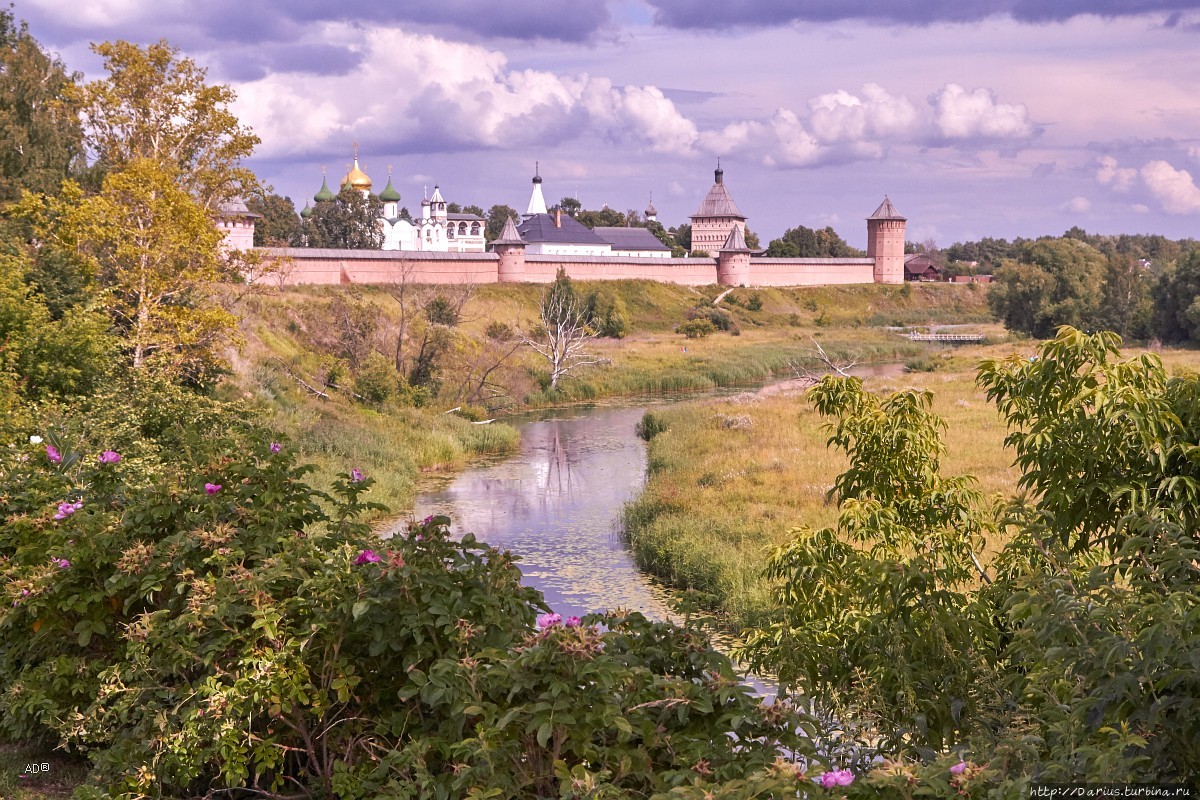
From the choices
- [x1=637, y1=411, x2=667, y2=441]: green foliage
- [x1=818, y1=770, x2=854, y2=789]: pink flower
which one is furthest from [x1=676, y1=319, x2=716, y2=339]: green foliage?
[x1=818, y1=770, x2=854, y2=789]: pink flower

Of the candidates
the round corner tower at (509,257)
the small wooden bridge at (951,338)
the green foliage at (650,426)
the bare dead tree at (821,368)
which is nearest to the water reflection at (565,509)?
the green foliage at (650,426)

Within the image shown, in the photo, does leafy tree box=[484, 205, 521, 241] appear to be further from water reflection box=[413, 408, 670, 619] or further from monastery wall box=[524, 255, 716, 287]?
water reflection box=[413, 408, 670, 619]

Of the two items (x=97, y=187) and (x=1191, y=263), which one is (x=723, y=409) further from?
(x=1191, y=263)

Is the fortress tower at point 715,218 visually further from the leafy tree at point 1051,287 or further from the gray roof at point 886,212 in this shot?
the leafy tree at point 1051,287

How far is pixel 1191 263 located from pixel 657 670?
47101 mm

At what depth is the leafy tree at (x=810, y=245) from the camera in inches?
3730

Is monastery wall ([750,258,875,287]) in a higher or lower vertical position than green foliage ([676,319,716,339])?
higher

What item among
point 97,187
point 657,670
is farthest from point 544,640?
point 97,187

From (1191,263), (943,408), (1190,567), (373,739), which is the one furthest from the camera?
(1191,263)

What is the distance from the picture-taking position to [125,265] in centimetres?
1861

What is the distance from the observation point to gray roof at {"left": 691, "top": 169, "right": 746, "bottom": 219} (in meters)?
86.3

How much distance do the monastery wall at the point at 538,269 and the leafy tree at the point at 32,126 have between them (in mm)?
7576

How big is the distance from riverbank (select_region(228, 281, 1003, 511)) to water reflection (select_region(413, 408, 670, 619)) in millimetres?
935

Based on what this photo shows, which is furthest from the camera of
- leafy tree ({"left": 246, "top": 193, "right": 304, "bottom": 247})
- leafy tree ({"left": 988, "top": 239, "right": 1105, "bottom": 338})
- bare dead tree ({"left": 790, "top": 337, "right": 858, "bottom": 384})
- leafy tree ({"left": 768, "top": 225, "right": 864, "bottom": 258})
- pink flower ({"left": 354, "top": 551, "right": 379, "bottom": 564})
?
leafy tree ({"left": 768, "top": 225, "right": 864, "bottom": 258})
